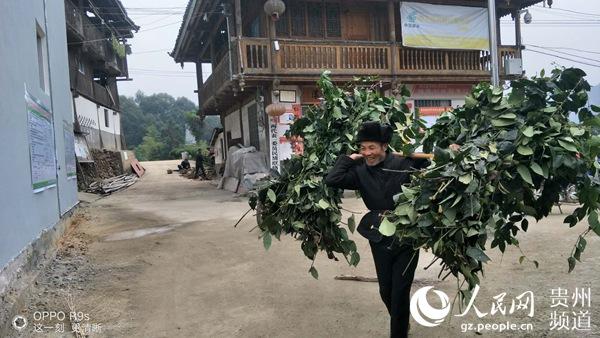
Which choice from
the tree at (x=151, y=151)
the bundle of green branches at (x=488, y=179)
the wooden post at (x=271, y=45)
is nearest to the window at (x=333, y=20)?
the wooden post at (x=271, y=45)

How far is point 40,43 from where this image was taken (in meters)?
7.35

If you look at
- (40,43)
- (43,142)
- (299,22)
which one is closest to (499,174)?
(43,142)

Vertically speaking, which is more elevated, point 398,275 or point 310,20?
point 310,20

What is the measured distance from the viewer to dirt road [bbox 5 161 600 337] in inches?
143

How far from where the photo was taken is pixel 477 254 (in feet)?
7.46

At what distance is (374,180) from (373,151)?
0.20 metres

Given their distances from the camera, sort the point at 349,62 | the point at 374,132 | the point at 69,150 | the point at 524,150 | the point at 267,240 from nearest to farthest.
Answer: the point at 524,150 → the point at 374,132 → the point at 267,240 → the point at 69,150 → the point at 349,62

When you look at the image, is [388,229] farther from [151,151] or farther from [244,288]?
[151,151]

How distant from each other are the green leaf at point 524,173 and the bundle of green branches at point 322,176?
2.81ft

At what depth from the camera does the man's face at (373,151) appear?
3.08 metres

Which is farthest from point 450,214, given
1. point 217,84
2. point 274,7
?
point 217,84

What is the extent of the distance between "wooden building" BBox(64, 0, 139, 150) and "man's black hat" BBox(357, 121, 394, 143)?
1566 cm

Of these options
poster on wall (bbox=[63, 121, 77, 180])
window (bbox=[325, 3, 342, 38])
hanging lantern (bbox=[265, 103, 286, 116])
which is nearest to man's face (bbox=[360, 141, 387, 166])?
poster on wall (bbox=[63, 121, 77, 180])

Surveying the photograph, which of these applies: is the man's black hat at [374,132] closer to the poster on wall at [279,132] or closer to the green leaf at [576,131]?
the green leaf at [576,131]
